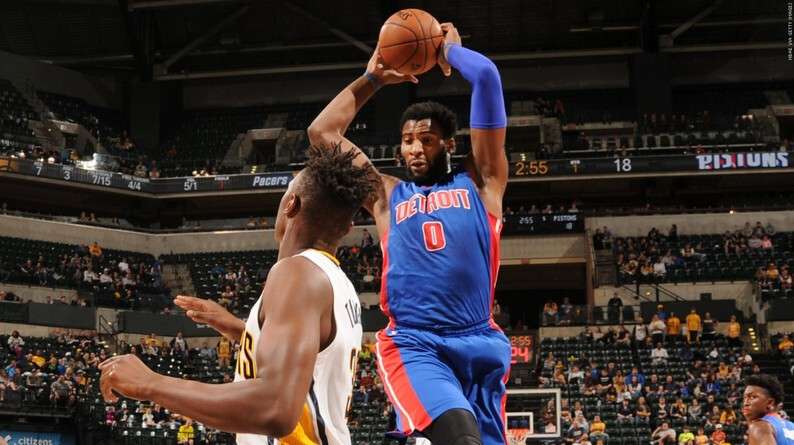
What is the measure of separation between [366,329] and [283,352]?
90.3 ft

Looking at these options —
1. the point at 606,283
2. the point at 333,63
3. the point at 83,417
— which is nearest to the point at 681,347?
the point at 606,283

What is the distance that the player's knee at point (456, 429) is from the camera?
4.42 metres

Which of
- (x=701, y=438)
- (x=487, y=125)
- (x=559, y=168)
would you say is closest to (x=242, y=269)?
(x=559, y=168)

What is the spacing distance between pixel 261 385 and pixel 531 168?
102 ft

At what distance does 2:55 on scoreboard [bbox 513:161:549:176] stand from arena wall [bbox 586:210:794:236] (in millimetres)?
2136

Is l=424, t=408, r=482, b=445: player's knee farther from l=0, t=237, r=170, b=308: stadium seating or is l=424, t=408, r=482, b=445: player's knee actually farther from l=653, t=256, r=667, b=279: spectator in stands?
l=0, t=237, r=170, b=308: stadium seating

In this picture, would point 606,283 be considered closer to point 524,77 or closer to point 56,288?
point 524,77

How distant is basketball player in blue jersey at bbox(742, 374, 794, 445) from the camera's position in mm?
7418

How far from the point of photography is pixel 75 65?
39031 millimetres

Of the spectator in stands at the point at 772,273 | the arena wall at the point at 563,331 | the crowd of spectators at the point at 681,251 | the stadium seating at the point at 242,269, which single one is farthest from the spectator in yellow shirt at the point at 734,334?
the stadium seating at the point at 242,269

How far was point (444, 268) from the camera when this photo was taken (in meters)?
4.97

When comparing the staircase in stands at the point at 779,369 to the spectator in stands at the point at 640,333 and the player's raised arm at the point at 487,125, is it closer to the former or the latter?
the spectator in stands at the point at 640,333

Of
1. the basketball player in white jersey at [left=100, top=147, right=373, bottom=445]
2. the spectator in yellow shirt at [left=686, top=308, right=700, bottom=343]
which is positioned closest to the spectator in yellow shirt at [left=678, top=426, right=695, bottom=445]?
the spectator in yellow shirt at [left=686, top=308, right=700, bottom=343]

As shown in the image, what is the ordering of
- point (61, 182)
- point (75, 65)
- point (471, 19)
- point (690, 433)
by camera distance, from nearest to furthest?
point (690, 433) → point (61, 182) → point (471, 19) → point (75, 65)
